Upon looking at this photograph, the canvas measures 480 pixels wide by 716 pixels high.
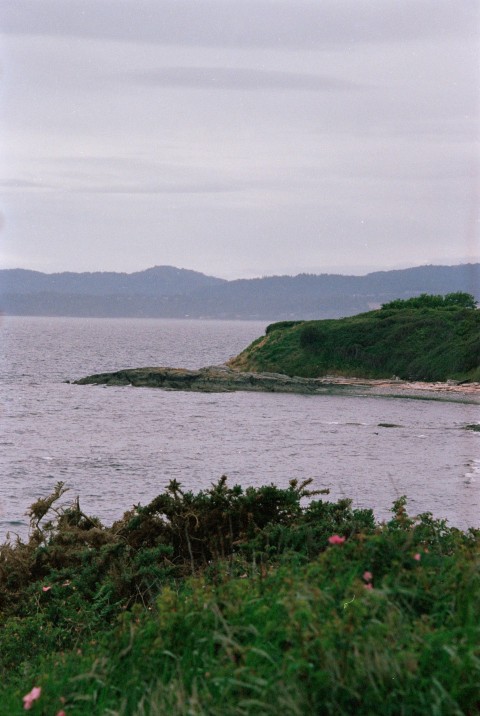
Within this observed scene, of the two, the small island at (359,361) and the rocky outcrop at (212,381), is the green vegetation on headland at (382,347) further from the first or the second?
the rocky outcrop at (212,381)

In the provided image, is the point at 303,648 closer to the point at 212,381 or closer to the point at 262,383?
the point at 262,383

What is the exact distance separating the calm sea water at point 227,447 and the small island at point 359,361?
13.9ft

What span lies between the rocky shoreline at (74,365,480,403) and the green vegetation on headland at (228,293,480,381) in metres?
2.54

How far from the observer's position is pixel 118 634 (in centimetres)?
546

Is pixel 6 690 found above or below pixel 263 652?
below

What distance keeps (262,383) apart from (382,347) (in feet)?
50.8

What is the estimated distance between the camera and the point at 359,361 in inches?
3492

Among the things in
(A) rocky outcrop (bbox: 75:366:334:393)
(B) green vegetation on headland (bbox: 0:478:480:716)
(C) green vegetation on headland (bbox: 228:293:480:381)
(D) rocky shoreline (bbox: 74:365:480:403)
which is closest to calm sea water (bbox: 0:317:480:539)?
(A) rocky outcrop (bbox: 75:366:334:393)

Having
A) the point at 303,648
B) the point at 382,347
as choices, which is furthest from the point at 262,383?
the point at 303,648

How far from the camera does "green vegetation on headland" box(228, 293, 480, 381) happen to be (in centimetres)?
8312

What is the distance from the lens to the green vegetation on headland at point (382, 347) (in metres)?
83.1

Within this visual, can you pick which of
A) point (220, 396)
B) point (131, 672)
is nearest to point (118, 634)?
point (131, 672)

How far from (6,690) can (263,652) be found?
2.21 meters

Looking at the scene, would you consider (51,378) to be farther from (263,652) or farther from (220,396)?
(263,652)
